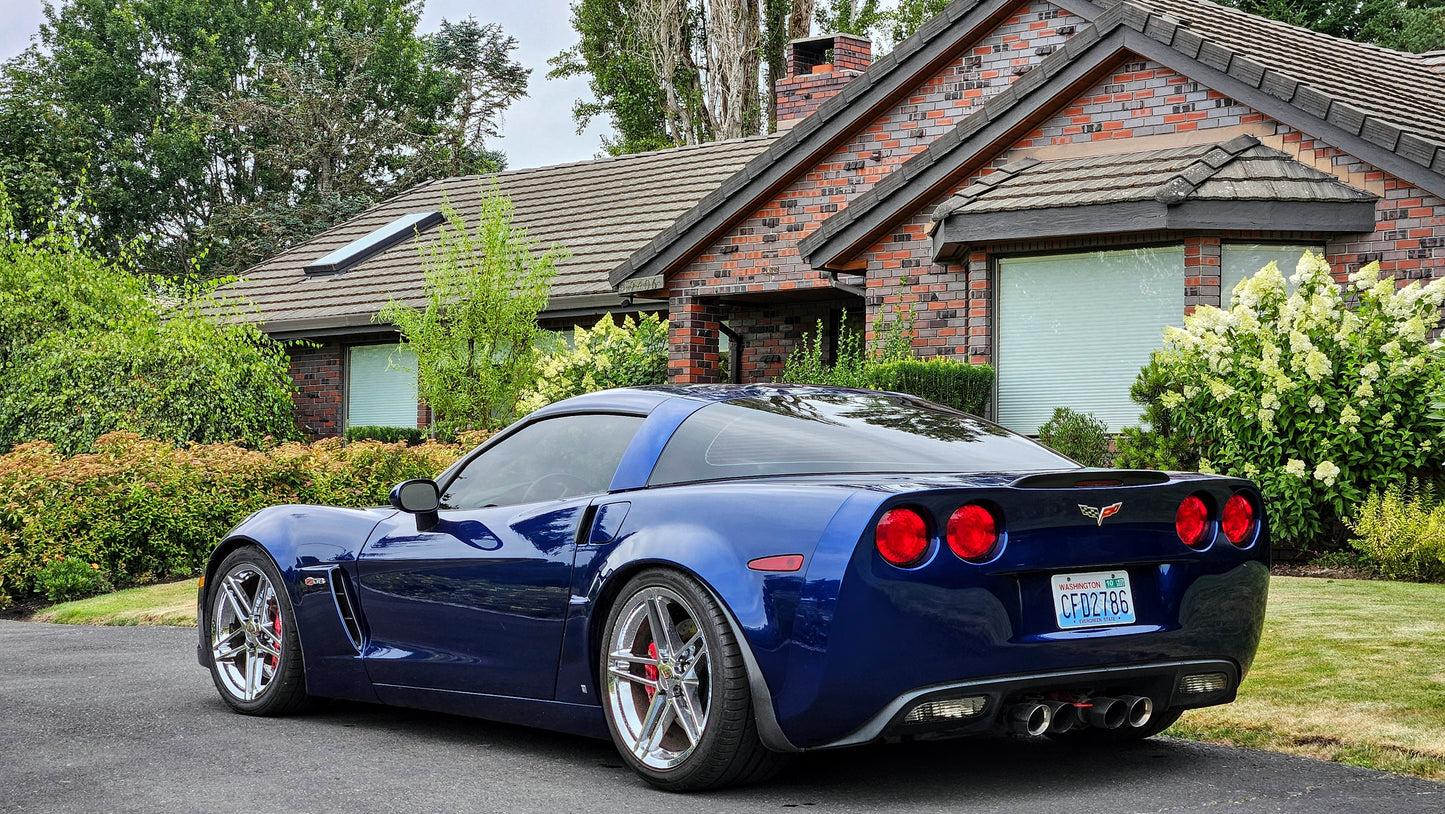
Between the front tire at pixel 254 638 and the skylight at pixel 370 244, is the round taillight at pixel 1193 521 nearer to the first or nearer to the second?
the front tire at pixel 254 638

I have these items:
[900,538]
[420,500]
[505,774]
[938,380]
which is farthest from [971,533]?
[938,380]

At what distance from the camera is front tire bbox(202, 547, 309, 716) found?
598cm

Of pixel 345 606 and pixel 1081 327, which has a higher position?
pixel 1081 327

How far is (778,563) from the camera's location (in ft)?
13.8

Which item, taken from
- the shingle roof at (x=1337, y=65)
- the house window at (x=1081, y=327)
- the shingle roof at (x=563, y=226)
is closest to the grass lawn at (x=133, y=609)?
the house window at (x=1081, y=327)

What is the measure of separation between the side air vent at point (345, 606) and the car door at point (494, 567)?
89mm

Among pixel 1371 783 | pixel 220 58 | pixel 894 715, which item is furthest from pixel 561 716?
pixel 220 58

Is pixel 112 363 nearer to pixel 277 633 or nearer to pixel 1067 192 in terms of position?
pixel 1067 192

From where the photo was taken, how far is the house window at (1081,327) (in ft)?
42.1

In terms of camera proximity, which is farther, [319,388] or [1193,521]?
[319,388]

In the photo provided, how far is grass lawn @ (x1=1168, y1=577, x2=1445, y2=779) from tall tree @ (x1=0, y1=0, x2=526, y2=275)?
37.7 meters

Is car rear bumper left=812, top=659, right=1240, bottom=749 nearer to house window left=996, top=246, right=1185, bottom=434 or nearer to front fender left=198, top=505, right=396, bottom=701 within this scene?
front fender left=198, top=505, right=396, bottom=701

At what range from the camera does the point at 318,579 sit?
5863mm

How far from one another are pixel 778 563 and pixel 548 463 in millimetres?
1470
